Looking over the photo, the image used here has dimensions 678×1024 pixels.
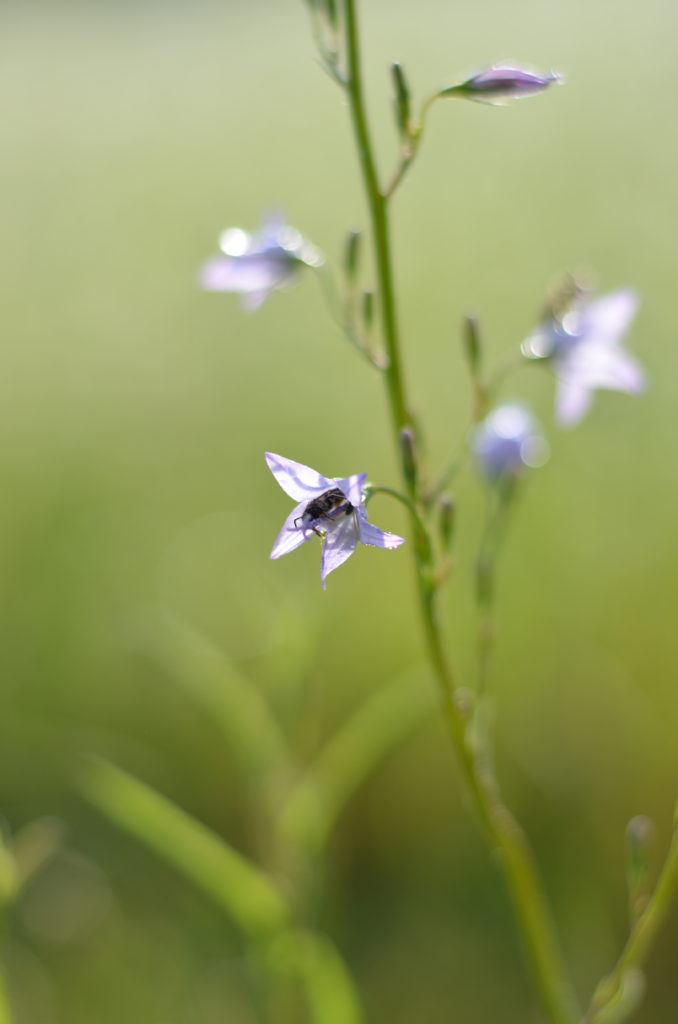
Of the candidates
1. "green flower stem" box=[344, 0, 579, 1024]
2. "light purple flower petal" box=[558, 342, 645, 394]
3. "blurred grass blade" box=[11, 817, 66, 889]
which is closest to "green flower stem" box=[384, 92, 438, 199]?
"green flower stem" box=[344, 0, 579, 1024]

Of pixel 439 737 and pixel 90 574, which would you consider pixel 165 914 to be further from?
pixel 90 574

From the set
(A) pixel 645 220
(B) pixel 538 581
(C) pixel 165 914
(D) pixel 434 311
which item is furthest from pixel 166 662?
(A) pixel 645 220

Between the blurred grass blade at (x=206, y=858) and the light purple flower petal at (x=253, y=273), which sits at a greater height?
the light purple flower petal at (x=253, y=273)

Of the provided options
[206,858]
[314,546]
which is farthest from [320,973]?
[314,546]

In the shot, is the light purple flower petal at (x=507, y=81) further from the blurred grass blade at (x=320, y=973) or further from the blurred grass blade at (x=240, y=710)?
the blurred grass blade at (x=320, y=973)


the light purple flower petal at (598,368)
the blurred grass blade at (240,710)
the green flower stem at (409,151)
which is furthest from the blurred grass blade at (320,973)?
the green flower stem at (409,151)
